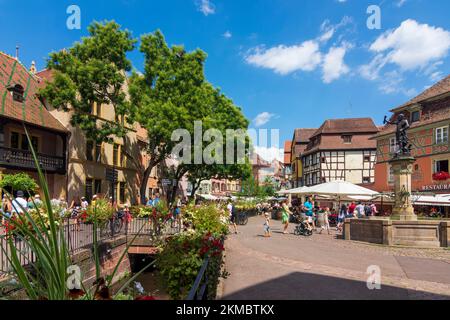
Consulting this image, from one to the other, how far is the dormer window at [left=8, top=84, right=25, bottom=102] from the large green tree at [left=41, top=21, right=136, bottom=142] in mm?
1860

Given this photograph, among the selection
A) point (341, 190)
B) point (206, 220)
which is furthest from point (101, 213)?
point (341, 190)

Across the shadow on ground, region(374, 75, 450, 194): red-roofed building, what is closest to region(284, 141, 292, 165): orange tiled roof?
region(374, 75, 450, 194): red-roofed building

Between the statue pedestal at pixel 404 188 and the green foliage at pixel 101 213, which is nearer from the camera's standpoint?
the green foliage at pixel 101 213

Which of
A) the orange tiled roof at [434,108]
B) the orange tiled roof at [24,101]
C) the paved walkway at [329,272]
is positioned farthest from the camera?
the orange tiled roof at [434,108]

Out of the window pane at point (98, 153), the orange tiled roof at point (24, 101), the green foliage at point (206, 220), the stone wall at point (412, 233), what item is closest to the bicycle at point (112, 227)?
the green foliage at point (206, 220)

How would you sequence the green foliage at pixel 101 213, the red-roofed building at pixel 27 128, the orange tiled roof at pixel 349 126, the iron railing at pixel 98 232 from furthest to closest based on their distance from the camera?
the orange tiled roof at pixel 349 126
the red-roofed building at pixel 27 128
the green foliage at pixel 101 213
the iron railing at pixel 98 232

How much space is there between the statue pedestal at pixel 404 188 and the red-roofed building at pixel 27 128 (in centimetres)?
1864

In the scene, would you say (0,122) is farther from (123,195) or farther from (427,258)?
(427,258)

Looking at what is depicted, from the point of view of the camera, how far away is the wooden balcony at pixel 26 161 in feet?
70.2

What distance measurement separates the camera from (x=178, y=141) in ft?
81.8

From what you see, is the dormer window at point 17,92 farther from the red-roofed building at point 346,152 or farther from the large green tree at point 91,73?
the red-roofed building at point 346,152

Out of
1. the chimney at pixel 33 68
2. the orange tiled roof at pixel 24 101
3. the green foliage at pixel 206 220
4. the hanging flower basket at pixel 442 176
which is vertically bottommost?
the green foliage at pixel 206 220

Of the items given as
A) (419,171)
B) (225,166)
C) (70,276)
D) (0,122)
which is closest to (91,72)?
(0,122)
